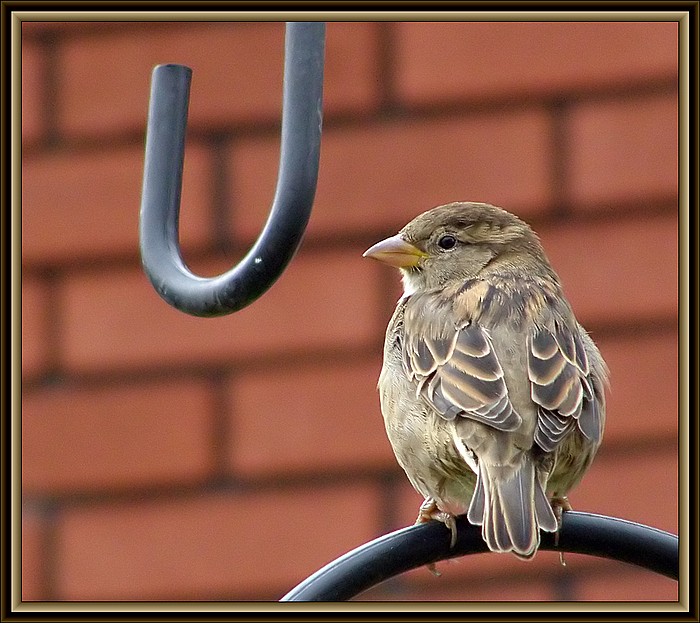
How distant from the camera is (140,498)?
13.4 ft

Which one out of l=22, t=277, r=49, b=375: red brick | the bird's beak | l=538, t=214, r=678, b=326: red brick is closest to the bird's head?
the bird's beak

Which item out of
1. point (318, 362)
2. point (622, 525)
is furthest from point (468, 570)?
point (622, 525)

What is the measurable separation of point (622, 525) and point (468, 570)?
1.66 meters

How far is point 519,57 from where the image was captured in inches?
160

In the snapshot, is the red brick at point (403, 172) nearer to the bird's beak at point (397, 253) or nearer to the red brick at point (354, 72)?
the red brick at point (354, 72)

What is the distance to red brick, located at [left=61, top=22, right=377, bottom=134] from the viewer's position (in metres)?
4.09

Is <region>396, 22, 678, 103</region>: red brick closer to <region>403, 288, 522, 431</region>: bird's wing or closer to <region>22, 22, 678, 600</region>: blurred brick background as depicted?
<region>22, 22, 678, 600</region>: blurred brick background

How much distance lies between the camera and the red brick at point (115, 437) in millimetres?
4055

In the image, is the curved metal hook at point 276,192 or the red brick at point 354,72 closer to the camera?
the curved metal hook at point 276,192

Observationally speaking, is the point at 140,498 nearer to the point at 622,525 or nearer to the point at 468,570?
the point at 468,570

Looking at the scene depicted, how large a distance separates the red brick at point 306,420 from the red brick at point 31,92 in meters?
0.92

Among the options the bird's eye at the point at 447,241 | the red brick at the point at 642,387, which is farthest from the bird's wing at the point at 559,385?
the red brick at the point at 642,387

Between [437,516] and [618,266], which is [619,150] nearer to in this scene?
[618,266]

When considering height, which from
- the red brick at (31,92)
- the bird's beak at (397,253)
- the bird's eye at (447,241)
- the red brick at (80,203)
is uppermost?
the red brick at (31,92)
